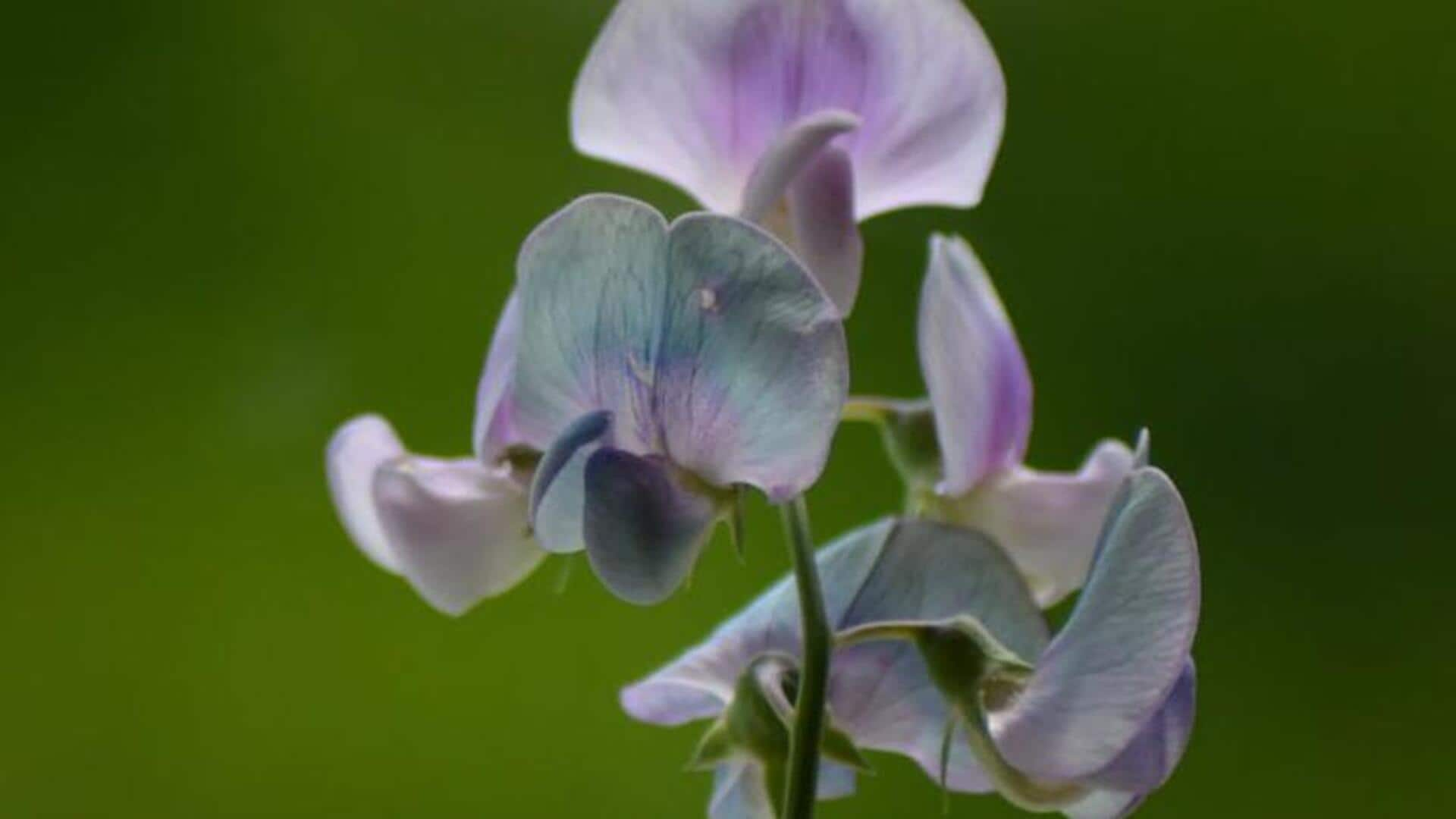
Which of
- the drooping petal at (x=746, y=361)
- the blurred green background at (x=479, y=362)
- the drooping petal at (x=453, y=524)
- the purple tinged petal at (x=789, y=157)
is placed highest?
the purple tinged petal at (x=789, y=157)

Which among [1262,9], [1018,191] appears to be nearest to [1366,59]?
[1262,9]

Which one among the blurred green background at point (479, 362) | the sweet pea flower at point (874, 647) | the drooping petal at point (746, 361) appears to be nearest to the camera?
the drooping petal at point (746, 361)

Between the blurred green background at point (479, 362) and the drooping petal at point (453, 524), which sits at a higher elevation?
the drooping petal at point (453, 524)

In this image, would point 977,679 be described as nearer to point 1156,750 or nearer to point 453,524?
point 1156,750

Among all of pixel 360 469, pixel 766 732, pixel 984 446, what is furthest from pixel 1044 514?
pixel 360 469

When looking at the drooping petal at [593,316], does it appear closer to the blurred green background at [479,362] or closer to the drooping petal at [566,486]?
the drooping petal at [566,486]

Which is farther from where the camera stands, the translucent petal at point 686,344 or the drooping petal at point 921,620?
the drooping petal at point 921,620

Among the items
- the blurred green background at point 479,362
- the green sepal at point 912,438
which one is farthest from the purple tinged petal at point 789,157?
the blurred green background at point 479,362

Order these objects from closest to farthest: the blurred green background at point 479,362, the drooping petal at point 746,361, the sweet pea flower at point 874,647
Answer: the drooping petal at point 746,361, the sweet pea flower at point 874,647, the blurred green background at point 479,362
